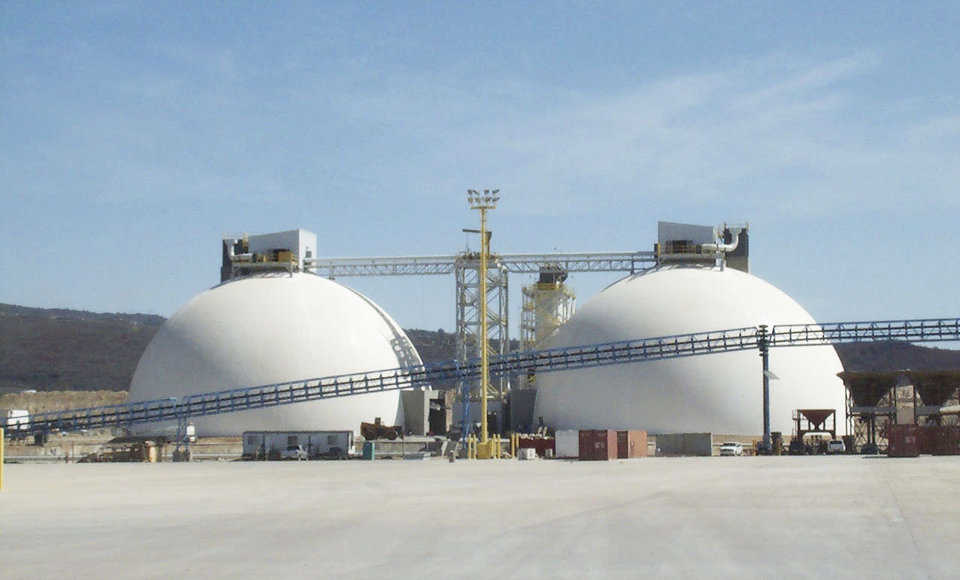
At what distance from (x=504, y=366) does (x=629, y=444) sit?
1290 centimetres

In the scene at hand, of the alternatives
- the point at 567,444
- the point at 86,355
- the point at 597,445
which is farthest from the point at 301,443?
the point at 86,355

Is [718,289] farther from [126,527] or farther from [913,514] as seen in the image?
[126,527]

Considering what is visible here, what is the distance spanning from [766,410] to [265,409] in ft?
90.3

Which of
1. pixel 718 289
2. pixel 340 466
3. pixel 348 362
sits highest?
pixel 718 289

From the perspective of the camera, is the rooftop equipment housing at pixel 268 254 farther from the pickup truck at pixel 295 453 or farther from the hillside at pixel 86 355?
the hillside at pixel 86 355

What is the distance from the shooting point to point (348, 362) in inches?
2704

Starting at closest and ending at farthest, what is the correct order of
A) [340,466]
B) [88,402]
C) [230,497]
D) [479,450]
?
[230,497] < [340,466] < [479,450] < [88,402]

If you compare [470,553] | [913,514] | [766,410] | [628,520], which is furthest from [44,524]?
[766,410]

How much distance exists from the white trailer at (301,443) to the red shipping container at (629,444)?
1363cm

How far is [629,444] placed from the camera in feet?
180

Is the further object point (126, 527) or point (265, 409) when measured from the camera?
point (265, 409)

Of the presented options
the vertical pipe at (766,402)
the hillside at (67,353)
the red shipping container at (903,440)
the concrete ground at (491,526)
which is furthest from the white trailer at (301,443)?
the hillside at (67,353)

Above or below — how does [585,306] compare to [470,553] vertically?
above

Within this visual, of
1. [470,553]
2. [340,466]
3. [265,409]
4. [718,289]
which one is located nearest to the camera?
[470,553]
